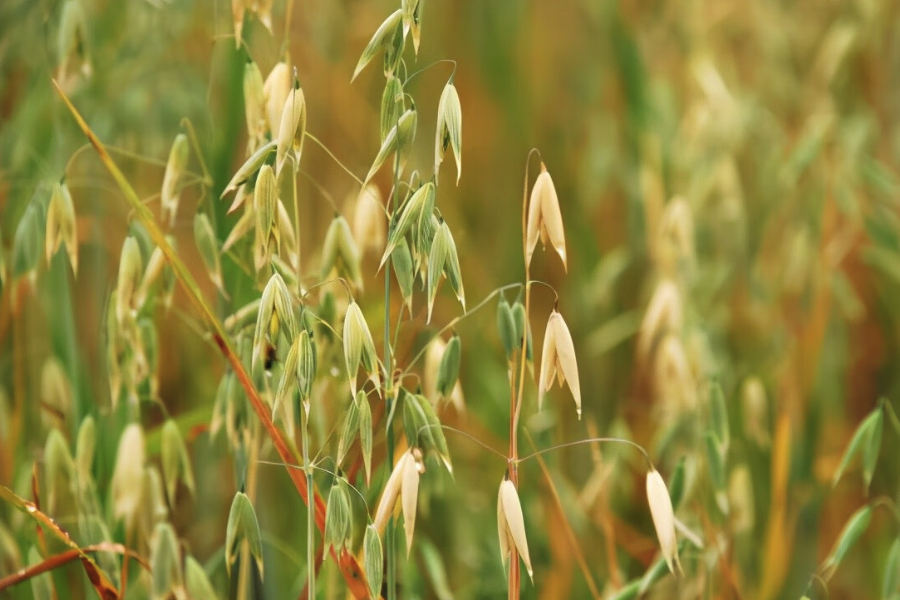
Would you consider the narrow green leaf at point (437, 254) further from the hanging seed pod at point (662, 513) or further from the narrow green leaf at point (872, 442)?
the narrow green leaf at point (872, 442)

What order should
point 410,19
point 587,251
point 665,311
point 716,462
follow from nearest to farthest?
point 410,19 < point 716,462 < point 665,311 < point 587,251

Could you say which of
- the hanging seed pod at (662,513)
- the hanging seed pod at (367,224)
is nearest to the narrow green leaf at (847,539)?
the hanging seed pod at (662,513)

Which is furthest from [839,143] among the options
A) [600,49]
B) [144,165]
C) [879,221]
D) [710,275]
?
[144,165]

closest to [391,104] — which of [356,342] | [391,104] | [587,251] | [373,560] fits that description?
[391,104]

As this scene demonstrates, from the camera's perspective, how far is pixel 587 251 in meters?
1.20

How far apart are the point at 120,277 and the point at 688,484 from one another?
0.41 metres

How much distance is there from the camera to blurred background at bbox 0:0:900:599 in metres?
0.82

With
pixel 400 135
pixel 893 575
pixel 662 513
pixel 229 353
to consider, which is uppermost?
pixel 400 135

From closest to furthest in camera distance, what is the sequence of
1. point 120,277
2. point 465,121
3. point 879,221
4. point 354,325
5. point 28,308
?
1. point 354,325
2. point 120,277
3. point 28,308
4. point 879,221
5. point 465,121

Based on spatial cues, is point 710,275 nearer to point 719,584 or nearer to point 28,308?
point 719,584

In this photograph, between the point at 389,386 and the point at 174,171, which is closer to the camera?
the point at 389,386

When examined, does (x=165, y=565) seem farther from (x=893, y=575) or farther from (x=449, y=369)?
(x=893, y=575)

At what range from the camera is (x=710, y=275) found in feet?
3.53

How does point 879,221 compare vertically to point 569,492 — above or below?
above
